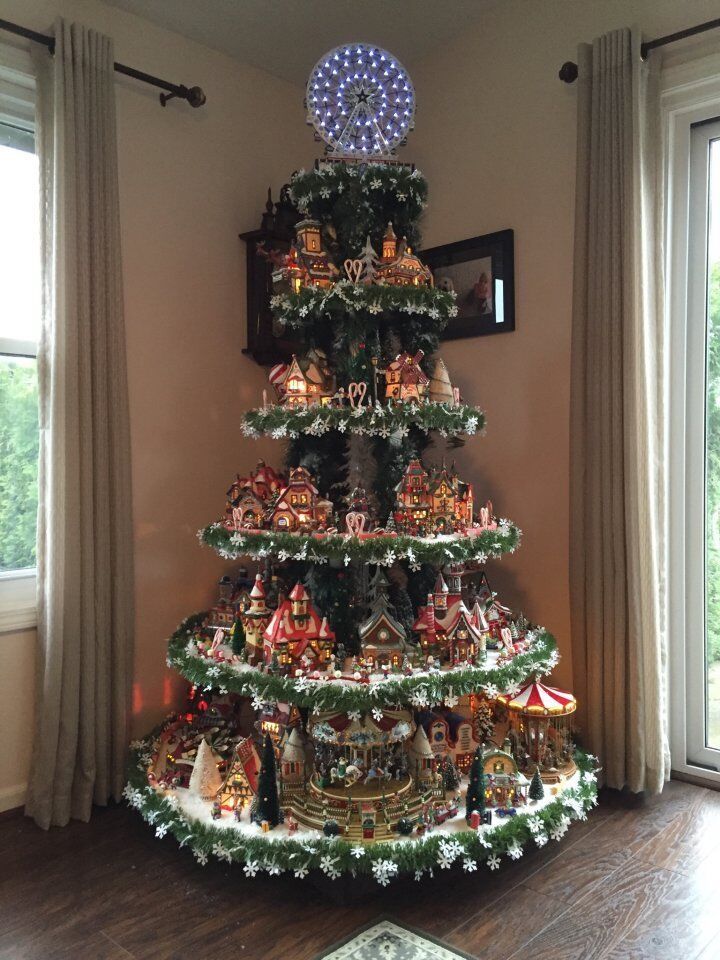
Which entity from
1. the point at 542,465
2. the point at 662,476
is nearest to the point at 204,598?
the point at 542,465

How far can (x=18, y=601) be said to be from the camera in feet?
7.61

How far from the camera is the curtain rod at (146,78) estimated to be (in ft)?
7.09

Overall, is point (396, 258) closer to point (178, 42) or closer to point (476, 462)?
point (476, 462)

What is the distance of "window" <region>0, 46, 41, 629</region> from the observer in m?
2.31

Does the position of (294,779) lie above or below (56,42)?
below

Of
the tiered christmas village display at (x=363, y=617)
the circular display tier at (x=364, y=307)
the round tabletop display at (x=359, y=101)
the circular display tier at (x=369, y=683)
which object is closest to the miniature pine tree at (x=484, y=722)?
the tiered christmas village display at (x=363, y=617)

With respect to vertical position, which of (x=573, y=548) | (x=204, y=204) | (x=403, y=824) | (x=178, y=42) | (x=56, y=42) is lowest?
(x=403, y=824)

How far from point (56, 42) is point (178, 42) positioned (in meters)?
0.60

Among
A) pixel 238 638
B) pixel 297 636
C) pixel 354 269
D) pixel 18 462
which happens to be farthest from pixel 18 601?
pixel 354 269

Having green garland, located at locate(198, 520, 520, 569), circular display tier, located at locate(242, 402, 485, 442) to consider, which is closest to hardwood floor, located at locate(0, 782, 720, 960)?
green garland, located at locate(198, 520, 520, 569)

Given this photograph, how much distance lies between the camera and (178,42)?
269cm

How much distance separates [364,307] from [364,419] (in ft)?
1.05

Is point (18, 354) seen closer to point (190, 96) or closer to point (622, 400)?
point (190, 96)

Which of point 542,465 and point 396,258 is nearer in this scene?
point 396,258
